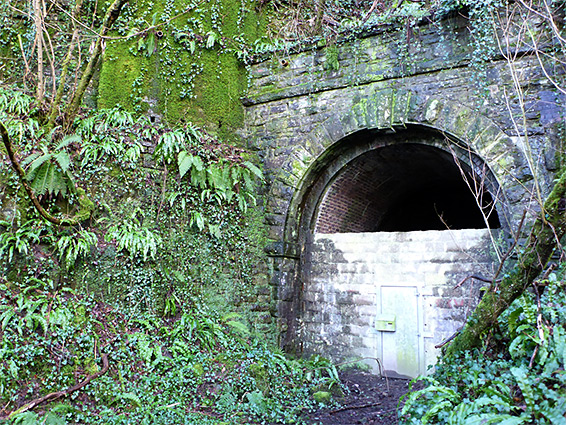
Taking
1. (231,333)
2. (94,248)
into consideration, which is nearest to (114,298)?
(94,248)

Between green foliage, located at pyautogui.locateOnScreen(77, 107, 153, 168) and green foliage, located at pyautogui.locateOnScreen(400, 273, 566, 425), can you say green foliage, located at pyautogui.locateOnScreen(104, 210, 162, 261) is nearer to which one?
green foliage, located at pyautogui.locateOnScreen(77, 107, 153, 168)

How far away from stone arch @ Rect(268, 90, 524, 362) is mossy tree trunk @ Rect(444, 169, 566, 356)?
1479 millimetres

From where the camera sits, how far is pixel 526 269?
3895 millimetres

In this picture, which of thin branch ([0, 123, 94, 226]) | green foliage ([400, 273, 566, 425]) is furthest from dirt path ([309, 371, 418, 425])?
thin branch ([0, 123, 94, 226])

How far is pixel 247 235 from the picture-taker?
23.6 ft

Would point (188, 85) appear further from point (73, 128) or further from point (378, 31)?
point (378, 31)

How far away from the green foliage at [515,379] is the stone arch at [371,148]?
172 centimetres

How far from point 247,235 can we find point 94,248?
2379 millimetres

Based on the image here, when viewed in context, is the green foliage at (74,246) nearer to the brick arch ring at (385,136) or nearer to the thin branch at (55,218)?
the thin branch at (55,218)

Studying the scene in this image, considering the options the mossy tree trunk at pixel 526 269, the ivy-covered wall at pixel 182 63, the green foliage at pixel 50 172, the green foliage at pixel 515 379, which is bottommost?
the green foliage at pixel 515 379

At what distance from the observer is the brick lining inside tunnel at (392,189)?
706 centimetres

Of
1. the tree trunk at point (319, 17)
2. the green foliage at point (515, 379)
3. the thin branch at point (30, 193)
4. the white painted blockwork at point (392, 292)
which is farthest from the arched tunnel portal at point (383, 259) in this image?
the thin branch at point (30, 193)

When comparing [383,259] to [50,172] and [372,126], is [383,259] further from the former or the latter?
[50,172]

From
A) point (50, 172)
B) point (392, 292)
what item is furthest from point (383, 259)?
point (50, 172)
